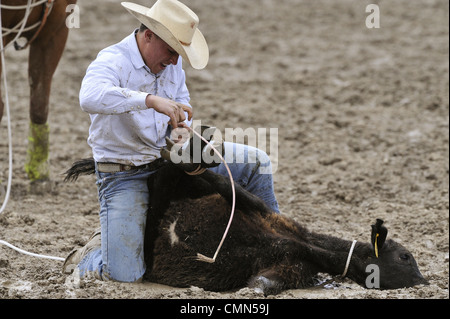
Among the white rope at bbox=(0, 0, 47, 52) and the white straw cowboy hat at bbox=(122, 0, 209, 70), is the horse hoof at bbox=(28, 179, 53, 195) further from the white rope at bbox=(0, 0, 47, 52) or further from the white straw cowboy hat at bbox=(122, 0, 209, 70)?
the white straw cowboy hat at bbox=(122, 0, 209, 70)

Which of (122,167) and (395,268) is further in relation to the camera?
(122,167)

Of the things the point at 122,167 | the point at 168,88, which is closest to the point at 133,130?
the point at 122,167

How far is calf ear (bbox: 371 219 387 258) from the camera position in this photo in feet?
12.0

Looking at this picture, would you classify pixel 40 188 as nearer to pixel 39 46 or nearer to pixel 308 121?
pixel 39 46

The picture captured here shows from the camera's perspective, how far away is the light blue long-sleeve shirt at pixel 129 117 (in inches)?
145

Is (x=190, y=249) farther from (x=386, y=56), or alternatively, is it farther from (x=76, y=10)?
(x=386, y=56)

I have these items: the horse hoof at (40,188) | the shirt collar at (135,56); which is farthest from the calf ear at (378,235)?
the horse hoof at (40,188)

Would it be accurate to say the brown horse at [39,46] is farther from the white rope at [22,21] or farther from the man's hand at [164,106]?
the man's hand at [164,106]

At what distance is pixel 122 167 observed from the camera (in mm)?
3895

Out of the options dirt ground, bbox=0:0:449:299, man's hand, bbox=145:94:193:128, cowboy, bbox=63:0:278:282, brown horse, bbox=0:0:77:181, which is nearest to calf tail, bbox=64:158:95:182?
cowboy, bbox=63:0:278:282

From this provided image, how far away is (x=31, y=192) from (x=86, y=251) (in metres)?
1.68

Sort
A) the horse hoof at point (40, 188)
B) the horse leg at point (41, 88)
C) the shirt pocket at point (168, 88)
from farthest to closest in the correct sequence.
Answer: the horse hoof at point (40, 188), the horse leg at point (41, 88), the shirt pocket at point (168, 88)

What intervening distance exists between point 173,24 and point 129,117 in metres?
0.55
